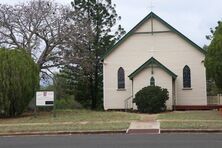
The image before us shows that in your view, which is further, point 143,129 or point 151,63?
point 151,63

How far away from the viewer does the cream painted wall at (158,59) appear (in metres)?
43.1

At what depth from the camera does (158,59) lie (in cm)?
4341

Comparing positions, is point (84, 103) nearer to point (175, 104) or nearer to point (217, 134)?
point (175, 104)

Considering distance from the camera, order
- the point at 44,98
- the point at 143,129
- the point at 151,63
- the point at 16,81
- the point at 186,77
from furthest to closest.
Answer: the point at 186,77 → the point at 151,63 → the point at 16,81 → the point at 44,98 → the point at 143,129

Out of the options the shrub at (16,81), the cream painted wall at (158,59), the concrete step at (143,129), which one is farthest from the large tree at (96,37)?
the concrete step at (143,129)

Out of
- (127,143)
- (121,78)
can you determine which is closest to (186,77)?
(121,78)

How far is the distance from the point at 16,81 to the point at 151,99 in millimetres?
10580

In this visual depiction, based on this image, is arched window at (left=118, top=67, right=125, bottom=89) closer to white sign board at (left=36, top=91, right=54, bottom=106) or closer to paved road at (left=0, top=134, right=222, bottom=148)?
white sign board at (left=36, top=91, right=54, bottom=106)

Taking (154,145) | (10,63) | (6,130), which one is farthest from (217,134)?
(10,63)

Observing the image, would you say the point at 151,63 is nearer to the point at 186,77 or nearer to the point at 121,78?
the point at 186,77

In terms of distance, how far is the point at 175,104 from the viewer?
42.5 meters

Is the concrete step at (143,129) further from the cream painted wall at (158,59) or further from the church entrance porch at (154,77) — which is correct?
the cream painted wall at (158,59)

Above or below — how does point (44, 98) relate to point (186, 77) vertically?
below

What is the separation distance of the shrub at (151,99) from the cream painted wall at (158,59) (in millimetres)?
4464
